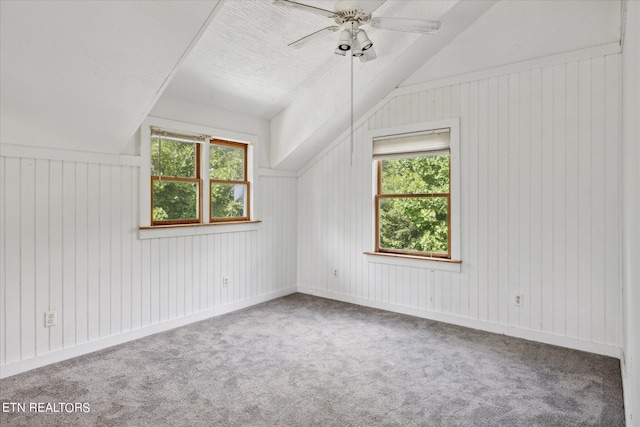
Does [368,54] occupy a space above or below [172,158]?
above

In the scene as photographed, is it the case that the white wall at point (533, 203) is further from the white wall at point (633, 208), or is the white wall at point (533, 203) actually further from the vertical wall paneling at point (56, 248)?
the vertical wall paneling at point (56, 248)

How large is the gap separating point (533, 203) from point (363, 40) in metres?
2.18

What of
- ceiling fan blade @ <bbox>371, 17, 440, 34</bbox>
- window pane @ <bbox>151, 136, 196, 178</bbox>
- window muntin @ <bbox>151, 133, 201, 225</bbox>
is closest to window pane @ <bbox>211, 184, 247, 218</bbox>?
window muntin @ <bbox>151, 133, 201, 225</bbox>

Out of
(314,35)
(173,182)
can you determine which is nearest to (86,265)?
(173,182)

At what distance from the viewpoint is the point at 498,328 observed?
150 inches

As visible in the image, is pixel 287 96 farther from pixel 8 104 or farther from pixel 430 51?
pixel 8 104

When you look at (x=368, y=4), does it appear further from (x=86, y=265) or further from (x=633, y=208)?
(x=86, y=265)

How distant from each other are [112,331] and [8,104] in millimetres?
2029

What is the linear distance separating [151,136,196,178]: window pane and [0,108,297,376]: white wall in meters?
0.28

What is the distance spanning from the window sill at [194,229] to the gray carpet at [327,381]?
3.23 ft

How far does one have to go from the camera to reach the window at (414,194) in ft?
13.8

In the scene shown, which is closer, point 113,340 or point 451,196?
point 113,340

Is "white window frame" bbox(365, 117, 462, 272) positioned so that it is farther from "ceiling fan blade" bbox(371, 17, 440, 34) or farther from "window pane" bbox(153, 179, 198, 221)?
"window pane" bbox(153, 179, 198, 221)

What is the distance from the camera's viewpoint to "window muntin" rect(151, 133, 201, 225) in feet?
12.6
